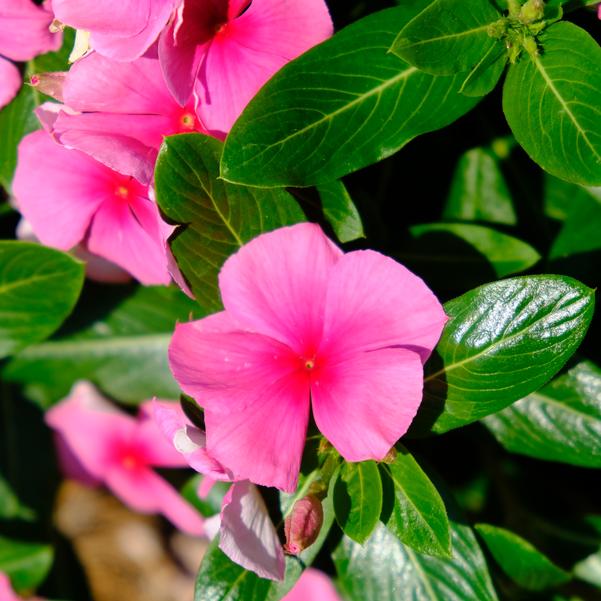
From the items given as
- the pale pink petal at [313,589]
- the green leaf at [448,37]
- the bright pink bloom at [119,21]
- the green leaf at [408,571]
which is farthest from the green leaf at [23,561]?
the green leaf at [448,37]

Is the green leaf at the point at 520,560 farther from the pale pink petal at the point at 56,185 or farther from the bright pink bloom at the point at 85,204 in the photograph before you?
the pale pink petal at the point at 56,185

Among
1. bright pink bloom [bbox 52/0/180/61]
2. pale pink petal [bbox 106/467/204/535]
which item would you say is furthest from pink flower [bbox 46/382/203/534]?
bright pink bloom [bbox 52/0/180/61]

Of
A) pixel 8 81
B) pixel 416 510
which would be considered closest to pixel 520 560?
pixel 416 510

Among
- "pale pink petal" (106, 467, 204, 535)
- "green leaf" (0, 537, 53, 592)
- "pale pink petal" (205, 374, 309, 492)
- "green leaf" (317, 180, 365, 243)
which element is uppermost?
"green leaf" (317, 180, 365, 243)

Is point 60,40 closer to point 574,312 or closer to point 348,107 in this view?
point 348,107

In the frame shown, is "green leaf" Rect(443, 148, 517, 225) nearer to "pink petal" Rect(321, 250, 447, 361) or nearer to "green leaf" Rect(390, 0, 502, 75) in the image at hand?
"green leaf" Rect(390, 0, 502, 75)

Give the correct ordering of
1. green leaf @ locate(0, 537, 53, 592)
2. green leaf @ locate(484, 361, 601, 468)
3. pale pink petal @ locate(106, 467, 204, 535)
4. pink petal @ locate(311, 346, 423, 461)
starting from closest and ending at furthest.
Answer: pink petal @ locate(311, 346, 423, 461) → green leaf @ locate(484, 361, 601, 468) → pale pink petal @ locate(106, 467, 204, 535) → green leaf @ locate(0, 537, 53, 592)
